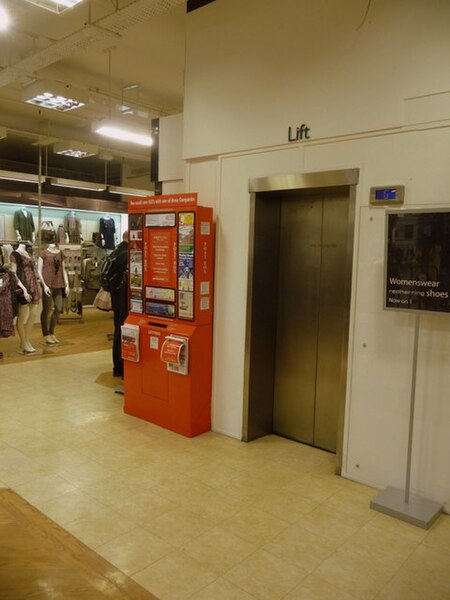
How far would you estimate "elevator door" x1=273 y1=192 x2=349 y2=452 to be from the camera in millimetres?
3914

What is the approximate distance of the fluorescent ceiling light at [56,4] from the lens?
3605 mm

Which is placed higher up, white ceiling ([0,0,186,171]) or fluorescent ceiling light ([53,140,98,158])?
white ceiling ([0,0,186,171])

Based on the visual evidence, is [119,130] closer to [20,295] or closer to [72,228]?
[20,295]

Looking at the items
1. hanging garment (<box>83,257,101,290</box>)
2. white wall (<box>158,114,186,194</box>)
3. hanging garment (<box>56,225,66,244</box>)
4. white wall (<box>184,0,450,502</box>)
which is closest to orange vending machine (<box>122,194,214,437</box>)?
white wall (<box>184,0,450,502</box>)

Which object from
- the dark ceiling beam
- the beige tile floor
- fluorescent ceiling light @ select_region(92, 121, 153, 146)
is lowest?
the beige tile floor

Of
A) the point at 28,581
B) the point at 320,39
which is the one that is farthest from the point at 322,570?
the point at 320,39

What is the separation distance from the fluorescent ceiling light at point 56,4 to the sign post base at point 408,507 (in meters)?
4.12

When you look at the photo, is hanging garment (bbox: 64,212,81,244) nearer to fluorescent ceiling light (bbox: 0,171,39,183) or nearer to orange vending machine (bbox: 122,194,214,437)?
fluorescent ceiling light (bbox: 0,171,39,183)

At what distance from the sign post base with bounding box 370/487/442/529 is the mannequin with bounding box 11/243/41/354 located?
214 inches

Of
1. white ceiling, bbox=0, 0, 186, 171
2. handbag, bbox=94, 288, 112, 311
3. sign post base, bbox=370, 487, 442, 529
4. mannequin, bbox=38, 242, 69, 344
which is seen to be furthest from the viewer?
mannequin, bbox=38, 242, 69, 344

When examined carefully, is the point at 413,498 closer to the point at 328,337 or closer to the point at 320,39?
the point at 328,337

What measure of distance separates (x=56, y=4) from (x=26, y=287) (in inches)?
162

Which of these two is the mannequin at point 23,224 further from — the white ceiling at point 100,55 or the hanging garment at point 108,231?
the white ceiling at point 100,55

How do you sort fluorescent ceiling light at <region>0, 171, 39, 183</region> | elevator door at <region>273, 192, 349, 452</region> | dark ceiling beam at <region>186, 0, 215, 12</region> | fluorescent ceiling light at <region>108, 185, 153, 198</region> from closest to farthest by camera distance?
1. elevator door at <region>273, 192, 349, 452</region>
2. dark ceiling beam at <region>186, 0, 215, 12</region>
3. fluorescent ceiling light at <region>0, 171, 39, 183</region>
4. fluorescent ceiling light at <region>108, 185, 153, 198</region>
